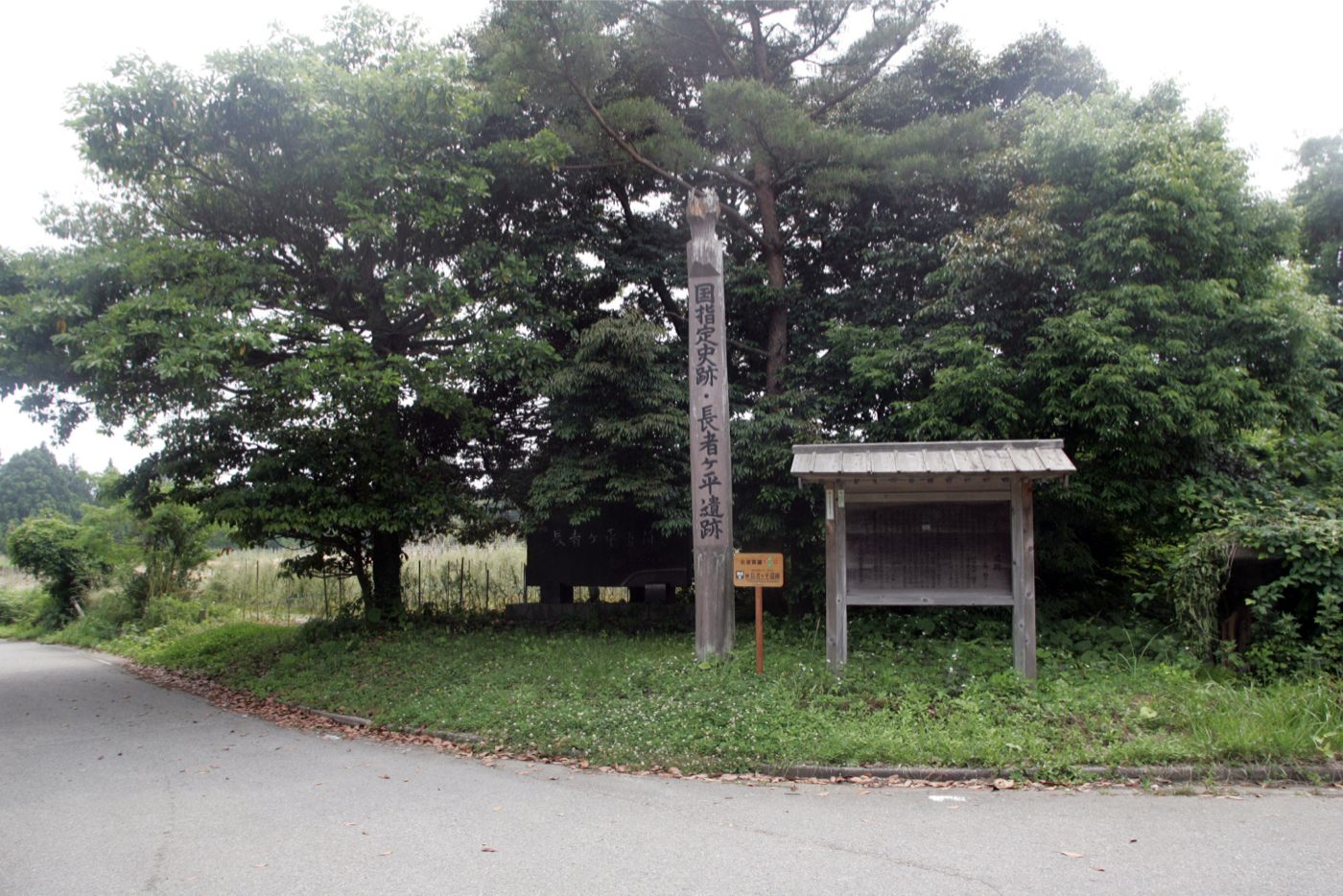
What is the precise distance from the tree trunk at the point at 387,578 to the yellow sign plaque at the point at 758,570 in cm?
748

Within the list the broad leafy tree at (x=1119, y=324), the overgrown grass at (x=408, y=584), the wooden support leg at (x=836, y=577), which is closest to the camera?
the wooden support leg at (x=836, y=577)

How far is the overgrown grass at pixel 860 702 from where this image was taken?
279 inches

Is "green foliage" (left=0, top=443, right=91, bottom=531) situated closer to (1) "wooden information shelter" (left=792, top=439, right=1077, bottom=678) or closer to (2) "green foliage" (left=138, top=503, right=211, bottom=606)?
(2) "green foliage" (left=138, top=503, right=211, bottom=606)

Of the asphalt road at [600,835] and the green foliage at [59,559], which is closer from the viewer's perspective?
the asphalt road at [600,835]

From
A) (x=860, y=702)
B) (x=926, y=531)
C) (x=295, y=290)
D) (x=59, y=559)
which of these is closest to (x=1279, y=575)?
(x=926, y=531)

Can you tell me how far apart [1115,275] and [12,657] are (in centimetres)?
2211

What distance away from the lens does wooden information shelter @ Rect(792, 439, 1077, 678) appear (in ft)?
28.6

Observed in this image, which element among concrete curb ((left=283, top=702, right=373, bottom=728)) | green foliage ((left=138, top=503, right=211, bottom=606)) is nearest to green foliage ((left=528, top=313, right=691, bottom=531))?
concrete curb ((left=283, top=702, right=373, bottom=728))

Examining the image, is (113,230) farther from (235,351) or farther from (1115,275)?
(1115,275)

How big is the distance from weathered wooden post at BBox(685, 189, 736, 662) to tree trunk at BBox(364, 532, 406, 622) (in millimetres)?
6589

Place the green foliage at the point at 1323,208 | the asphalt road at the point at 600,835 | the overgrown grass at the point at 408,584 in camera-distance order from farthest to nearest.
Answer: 1. the green foliage at the point at 1323,208
2. the overgrown grass at the point at 408,584
3. the asphalt road at the point at 600,835

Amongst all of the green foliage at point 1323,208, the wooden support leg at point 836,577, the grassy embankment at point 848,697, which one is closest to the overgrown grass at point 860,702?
the grassy embankment at point 848,697

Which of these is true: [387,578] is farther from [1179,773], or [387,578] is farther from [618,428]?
[1179,773]

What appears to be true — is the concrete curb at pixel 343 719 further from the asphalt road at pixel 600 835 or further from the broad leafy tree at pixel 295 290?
the broad leafy tree at pixel 295 290
